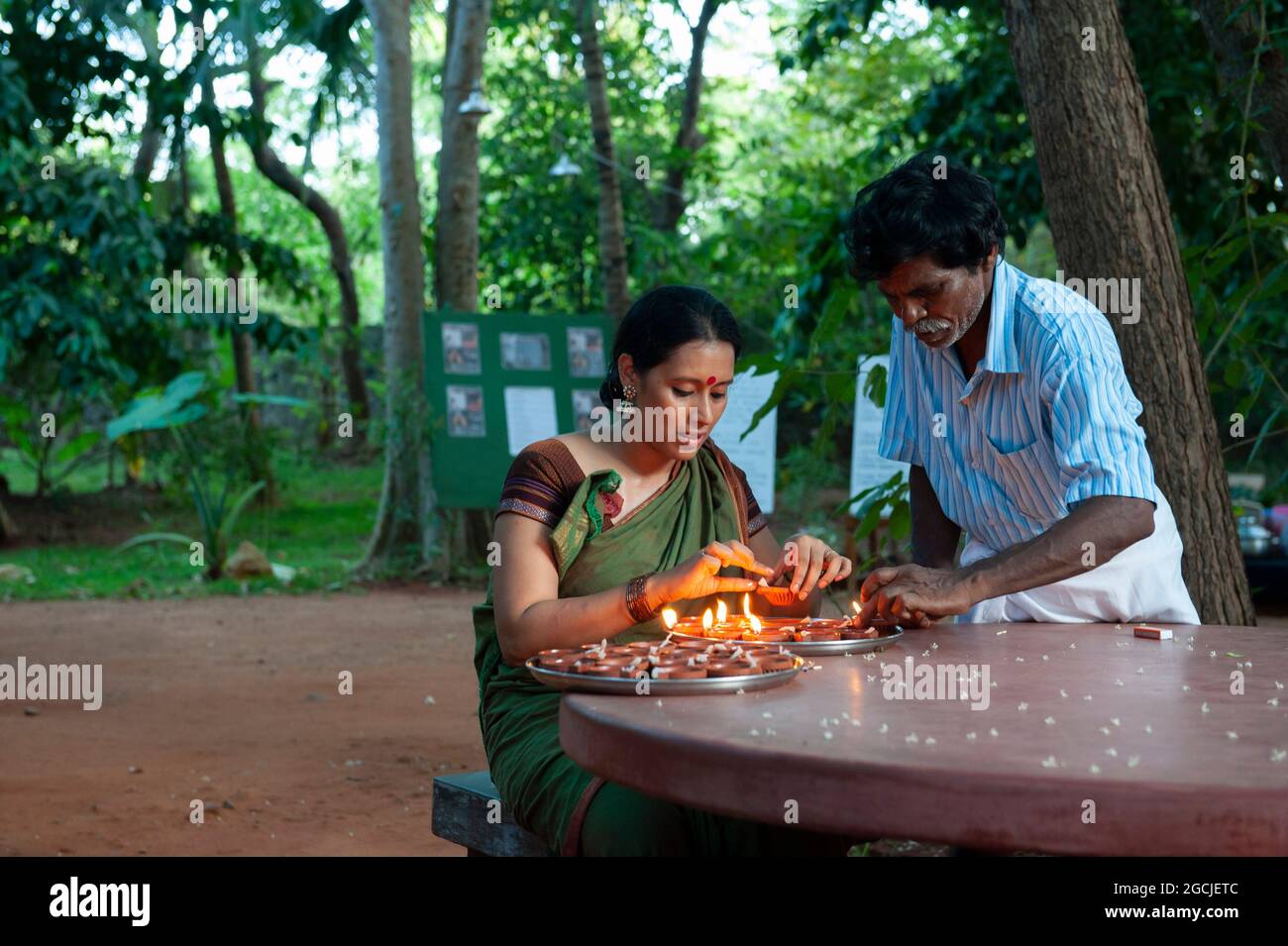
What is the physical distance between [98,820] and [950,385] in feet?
10.7

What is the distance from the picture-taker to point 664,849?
7.56 ft

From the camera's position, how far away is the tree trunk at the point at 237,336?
1222 centimetres

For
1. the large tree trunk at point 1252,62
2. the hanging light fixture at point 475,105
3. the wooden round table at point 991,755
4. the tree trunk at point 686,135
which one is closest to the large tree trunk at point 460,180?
the hanging light fixture at point 475,105

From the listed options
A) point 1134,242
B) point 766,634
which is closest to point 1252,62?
point 1134,242

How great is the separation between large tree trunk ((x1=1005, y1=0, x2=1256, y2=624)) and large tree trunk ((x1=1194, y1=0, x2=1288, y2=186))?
59 cm

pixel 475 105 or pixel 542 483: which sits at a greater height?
pixel 475 105

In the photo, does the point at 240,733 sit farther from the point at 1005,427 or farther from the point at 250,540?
the point at 250,540

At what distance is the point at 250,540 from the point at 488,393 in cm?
512

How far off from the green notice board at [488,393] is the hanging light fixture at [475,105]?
1.66m

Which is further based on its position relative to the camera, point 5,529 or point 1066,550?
point 5,529

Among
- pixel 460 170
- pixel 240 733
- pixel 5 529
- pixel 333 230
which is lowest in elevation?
pixel 240 733

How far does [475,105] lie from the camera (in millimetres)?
11289

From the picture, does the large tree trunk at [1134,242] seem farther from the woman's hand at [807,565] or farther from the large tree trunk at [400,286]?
the large tree trunk at [400,286]
